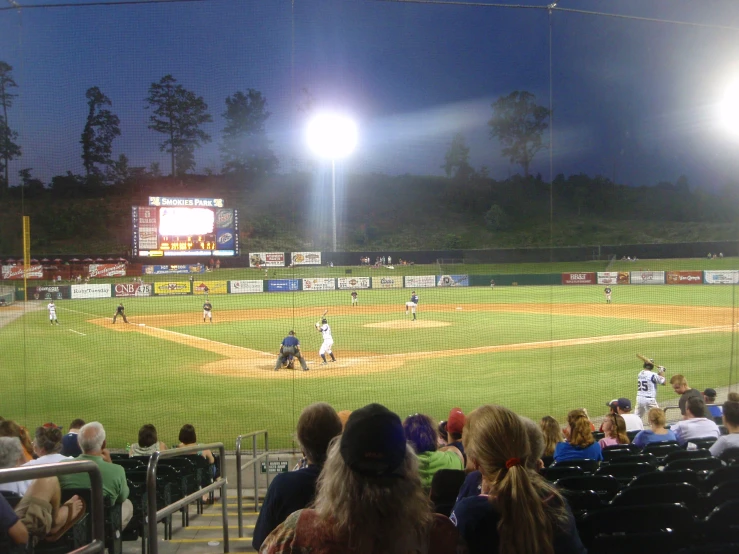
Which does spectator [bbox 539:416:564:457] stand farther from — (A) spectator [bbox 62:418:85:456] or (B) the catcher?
(B) the catcher

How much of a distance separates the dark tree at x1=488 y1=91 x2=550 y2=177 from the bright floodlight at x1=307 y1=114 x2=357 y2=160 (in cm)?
→ 335

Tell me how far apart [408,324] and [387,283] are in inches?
470

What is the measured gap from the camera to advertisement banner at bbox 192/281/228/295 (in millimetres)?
33419

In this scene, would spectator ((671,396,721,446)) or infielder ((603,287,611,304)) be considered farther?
infielder ((603,287,611,304))

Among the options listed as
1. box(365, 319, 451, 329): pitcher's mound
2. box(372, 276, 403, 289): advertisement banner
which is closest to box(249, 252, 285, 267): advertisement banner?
box(365, 319, 451, 329): pitcher's mound

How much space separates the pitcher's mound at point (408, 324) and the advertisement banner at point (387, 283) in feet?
32.5

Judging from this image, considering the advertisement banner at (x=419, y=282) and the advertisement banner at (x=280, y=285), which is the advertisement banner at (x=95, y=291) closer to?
the advertisement banner at (x=280, y=285)

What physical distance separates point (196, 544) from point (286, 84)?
332 inches

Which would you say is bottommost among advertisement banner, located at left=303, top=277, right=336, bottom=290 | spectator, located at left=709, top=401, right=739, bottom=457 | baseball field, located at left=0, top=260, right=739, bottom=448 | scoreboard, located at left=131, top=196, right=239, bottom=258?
baseball field, located at left=0, top=260, right=739, bottom=448

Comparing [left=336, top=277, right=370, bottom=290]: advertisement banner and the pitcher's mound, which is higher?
[left=336, top=277, right=370, bottom=290]: advertisement banner

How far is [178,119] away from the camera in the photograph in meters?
11.4

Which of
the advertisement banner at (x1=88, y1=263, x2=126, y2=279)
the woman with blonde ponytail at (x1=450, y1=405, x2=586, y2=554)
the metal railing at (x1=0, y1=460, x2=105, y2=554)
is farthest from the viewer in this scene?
the advertisement banner at (x1=88, y1=263, x2=126, y2=279)

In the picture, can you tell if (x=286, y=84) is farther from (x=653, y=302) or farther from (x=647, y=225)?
(x=653, y=302)

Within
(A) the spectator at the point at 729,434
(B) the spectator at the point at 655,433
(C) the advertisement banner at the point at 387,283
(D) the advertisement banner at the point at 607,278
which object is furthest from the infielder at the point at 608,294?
(A) the spectator at the point at 729,434
